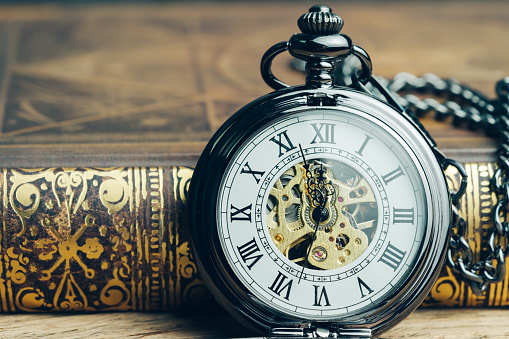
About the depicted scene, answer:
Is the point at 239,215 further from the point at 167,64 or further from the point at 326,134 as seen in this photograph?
the point at 167,64

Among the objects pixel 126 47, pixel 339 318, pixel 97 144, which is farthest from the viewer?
pixel 126 47

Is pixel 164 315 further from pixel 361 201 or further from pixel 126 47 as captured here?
pixel 126 47

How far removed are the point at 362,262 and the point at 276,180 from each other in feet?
0.63

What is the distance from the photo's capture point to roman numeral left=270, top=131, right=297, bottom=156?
43.1 inches

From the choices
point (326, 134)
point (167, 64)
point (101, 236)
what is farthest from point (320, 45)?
point (167, 64)

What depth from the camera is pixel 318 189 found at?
1095mm

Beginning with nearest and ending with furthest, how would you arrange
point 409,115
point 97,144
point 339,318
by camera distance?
point 339,318 → point 409,115 → point 97,144

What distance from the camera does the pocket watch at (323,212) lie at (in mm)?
1090

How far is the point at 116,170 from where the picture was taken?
1.21 m

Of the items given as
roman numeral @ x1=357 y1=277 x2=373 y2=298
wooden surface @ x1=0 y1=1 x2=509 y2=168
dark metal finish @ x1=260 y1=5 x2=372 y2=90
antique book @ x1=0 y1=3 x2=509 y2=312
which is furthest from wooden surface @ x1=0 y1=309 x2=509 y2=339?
dark metal finish @ x1=260 y1=5 x2=372 y2=90

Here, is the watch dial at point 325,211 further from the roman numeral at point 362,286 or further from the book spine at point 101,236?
the book spine at point 101,236

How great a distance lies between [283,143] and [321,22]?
20 cm

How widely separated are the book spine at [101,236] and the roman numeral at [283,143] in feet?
0.66

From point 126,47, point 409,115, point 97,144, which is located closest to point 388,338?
point 409,115
